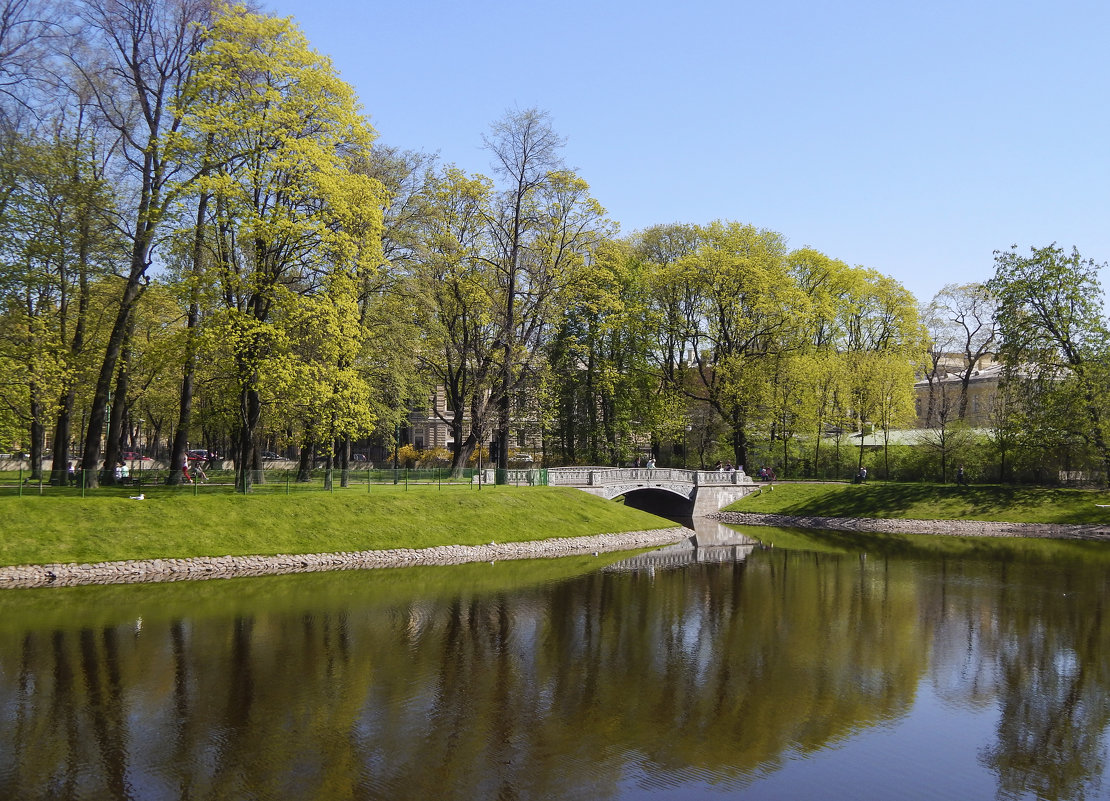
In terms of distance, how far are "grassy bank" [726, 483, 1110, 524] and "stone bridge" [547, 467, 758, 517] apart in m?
1.47

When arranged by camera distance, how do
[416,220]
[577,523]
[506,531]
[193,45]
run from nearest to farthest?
1. [193,45]
2. [506,531]
3. [577,523]
4. [416,220]

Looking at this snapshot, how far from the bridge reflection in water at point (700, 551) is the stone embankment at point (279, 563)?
2782mm

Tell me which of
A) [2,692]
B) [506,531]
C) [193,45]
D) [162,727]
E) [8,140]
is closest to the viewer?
[162,727]

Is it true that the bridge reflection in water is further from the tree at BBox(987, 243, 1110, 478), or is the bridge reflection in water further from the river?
the tree at BBox(987, 243, 1110, 478)

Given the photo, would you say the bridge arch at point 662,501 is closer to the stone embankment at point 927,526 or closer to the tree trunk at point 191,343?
the stone embankment at point 927,526

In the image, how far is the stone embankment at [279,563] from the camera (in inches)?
1162

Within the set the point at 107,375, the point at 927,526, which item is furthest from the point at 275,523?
the point at 927,526

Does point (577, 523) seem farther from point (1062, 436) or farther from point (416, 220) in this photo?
point (1062, 436)

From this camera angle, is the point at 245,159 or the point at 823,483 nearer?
the point at 245,159

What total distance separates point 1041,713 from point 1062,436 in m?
44.4

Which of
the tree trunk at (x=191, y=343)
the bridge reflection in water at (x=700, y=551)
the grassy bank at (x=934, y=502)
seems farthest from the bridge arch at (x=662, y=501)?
the tree trunk at (x=191, y=343)

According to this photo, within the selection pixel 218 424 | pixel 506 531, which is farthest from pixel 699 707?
pixel 218 424

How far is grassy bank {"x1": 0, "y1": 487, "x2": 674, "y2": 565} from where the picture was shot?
103 ft

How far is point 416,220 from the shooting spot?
2048 inches
